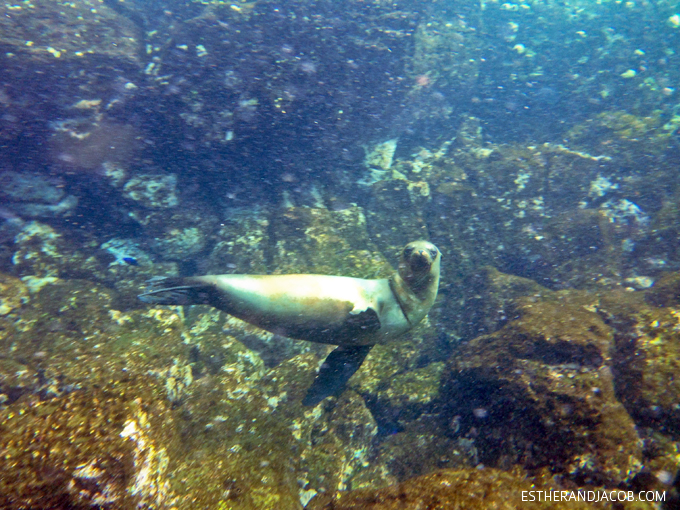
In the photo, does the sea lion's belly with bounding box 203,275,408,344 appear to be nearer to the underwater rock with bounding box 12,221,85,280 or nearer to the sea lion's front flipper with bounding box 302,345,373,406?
the sea lion's front flipper with bounding box 302,345,373,406

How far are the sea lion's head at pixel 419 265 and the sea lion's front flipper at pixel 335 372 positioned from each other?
109cm

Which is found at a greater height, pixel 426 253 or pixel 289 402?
pixel 426 253

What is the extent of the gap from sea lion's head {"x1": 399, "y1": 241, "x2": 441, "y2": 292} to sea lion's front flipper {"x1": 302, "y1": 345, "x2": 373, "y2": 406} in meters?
1.09

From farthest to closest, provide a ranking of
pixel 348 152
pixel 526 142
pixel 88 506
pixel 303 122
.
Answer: pixel 526 142 → pixel 348 152 → pixel 303 122 → pixel 88 506

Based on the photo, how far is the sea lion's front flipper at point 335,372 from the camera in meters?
4.07

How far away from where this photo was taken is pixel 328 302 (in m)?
3.77

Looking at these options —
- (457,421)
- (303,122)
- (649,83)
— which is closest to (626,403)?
(457,421)

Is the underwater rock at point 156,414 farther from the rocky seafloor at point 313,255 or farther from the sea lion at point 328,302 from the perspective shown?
the sea lion at point 328,302

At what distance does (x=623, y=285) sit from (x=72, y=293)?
9211mm

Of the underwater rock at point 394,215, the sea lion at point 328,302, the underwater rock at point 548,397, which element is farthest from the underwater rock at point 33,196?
the underwater rock at point 548,397

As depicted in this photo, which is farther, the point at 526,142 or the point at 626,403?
the point at 526,142

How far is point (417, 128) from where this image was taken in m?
8.92

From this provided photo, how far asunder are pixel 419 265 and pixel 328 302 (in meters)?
1.22

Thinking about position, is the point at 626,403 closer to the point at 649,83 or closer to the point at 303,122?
the point at 303,122
